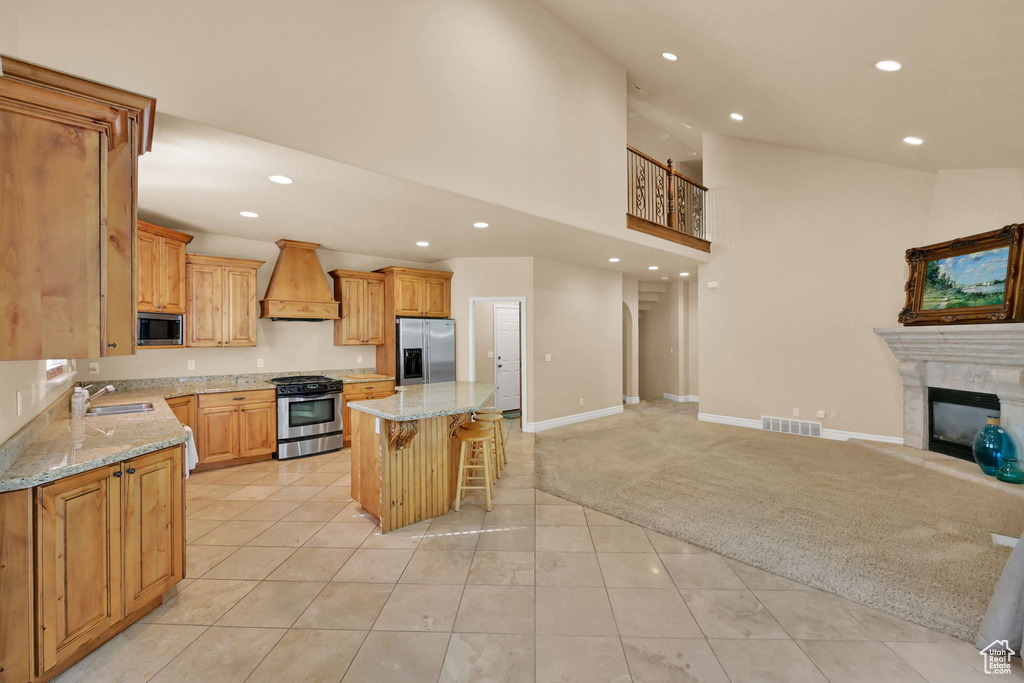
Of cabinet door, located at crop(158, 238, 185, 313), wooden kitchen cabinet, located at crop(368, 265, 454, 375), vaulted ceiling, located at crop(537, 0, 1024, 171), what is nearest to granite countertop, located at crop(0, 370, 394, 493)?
cabinet door, located at crop(158, 238, 185, 313)

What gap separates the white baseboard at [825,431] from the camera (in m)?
5.27

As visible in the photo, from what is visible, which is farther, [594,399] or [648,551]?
[594,399]

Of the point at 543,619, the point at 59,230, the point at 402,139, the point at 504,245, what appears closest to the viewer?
the point at 59,230

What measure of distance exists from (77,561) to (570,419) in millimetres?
5585

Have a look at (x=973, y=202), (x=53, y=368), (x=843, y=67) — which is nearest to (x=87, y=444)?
(x=53, y=368)

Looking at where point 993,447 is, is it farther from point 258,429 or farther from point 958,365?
point 258,429

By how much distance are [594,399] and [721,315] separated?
2.45 meters

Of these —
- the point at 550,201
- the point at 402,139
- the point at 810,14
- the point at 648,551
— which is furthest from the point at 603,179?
the point at 648,551

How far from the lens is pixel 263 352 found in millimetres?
5391

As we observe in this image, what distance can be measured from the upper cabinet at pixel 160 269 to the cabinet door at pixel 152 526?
2719 millimetres

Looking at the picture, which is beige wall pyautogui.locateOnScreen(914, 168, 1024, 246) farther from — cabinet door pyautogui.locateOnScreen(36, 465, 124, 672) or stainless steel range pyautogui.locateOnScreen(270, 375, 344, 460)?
cabinet door pyautogui.locateOnScreen(36, 465, 124, 672)

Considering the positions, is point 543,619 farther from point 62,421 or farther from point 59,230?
point 62,421

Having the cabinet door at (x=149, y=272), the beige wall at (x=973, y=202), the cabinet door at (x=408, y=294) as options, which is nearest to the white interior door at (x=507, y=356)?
the cabinet door at (x=408, y=294)

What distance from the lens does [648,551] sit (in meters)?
2.79
